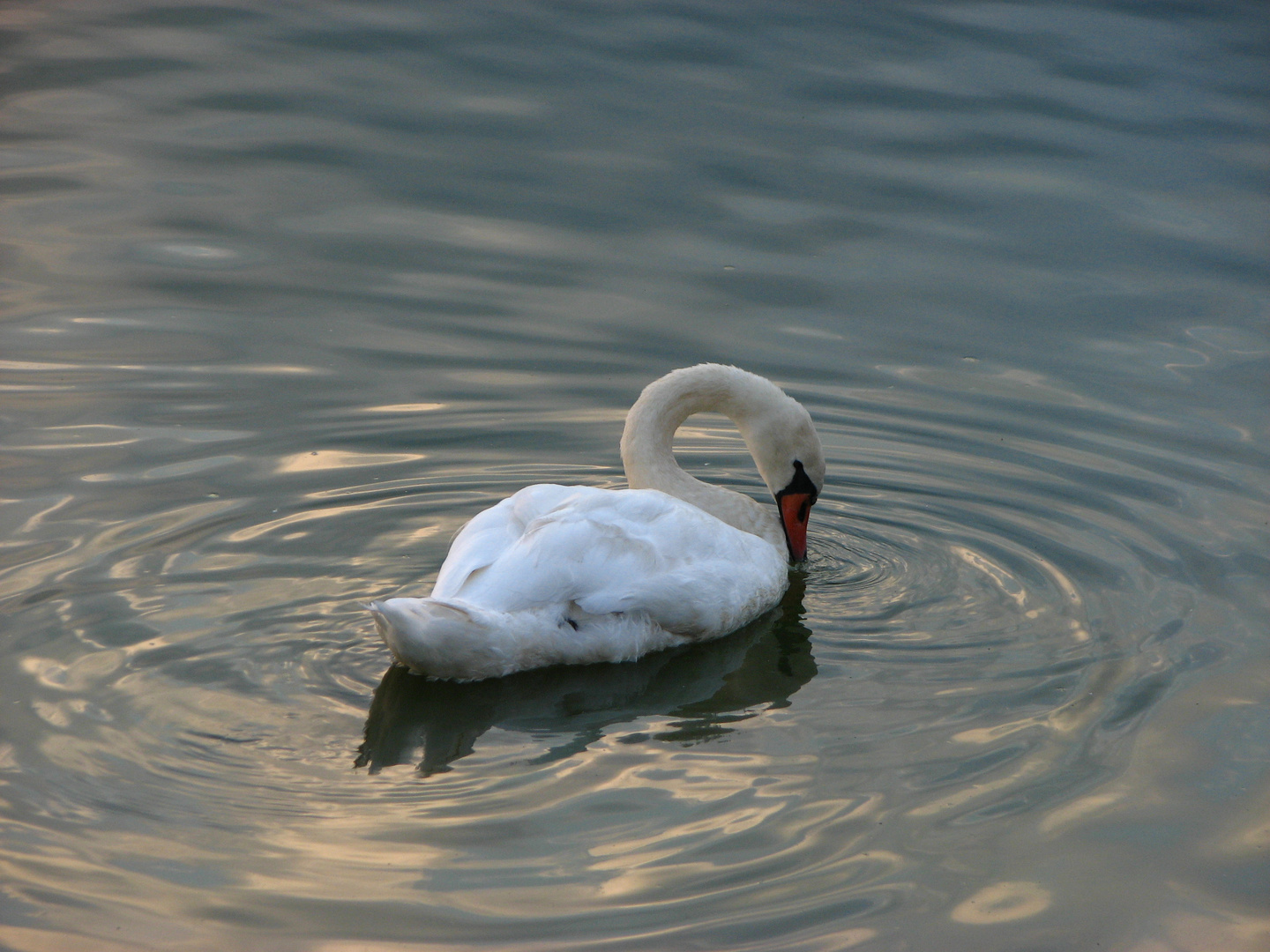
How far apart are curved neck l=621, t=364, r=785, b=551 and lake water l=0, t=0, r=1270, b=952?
1.57 ft

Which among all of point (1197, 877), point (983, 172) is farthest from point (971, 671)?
point (983, 172)

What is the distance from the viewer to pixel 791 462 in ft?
23.7

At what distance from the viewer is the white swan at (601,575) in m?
5.52

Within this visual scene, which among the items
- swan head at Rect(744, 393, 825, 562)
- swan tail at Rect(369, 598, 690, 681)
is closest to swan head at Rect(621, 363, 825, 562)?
swan head at Rect(744, 393, 825, 562)

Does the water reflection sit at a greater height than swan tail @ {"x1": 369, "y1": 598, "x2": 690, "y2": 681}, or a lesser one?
lesser

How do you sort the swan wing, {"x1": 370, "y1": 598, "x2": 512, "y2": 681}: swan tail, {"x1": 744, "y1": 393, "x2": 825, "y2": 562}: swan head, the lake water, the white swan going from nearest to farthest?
the lake water → {"x1": 370, "y1": 598, "x2": 512, "y2": 681}: swan tail → the white swan → the swan wing → {"x1": 744, "y1": 393, "x2": 825, "y2": 562}: swan head

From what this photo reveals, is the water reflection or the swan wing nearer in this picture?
the water reflection

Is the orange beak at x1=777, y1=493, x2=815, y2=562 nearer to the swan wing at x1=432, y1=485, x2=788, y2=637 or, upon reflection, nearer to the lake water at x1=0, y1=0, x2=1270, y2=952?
the lake water at x1=0, y1=0, x2=1270, y2=952

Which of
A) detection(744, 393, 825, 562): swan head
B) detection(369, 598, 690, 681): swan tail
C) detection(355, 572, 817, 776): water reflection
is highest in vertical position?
detection(744, 393, 825, 562): swan head

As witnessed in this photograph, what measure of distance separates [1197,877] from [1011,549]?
2.49 metres

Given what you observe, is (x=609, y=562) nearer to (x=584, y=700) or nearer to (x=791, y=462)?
(x=584, y=700)

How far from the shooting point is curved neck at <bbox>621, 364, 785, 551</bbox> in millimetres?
7215

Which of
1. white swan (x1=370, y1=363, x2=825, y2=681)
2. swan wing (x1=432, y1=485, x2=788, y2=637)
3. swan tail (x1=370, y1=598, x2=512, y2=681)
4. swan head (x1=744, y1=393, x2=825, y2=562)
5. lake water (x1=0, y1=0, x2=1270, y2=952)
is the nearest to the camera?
lake water (x1=0, y1=0, x2=1270, y2=952)

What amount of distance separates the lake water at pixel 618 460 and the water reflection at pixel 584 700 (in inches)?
0.9
